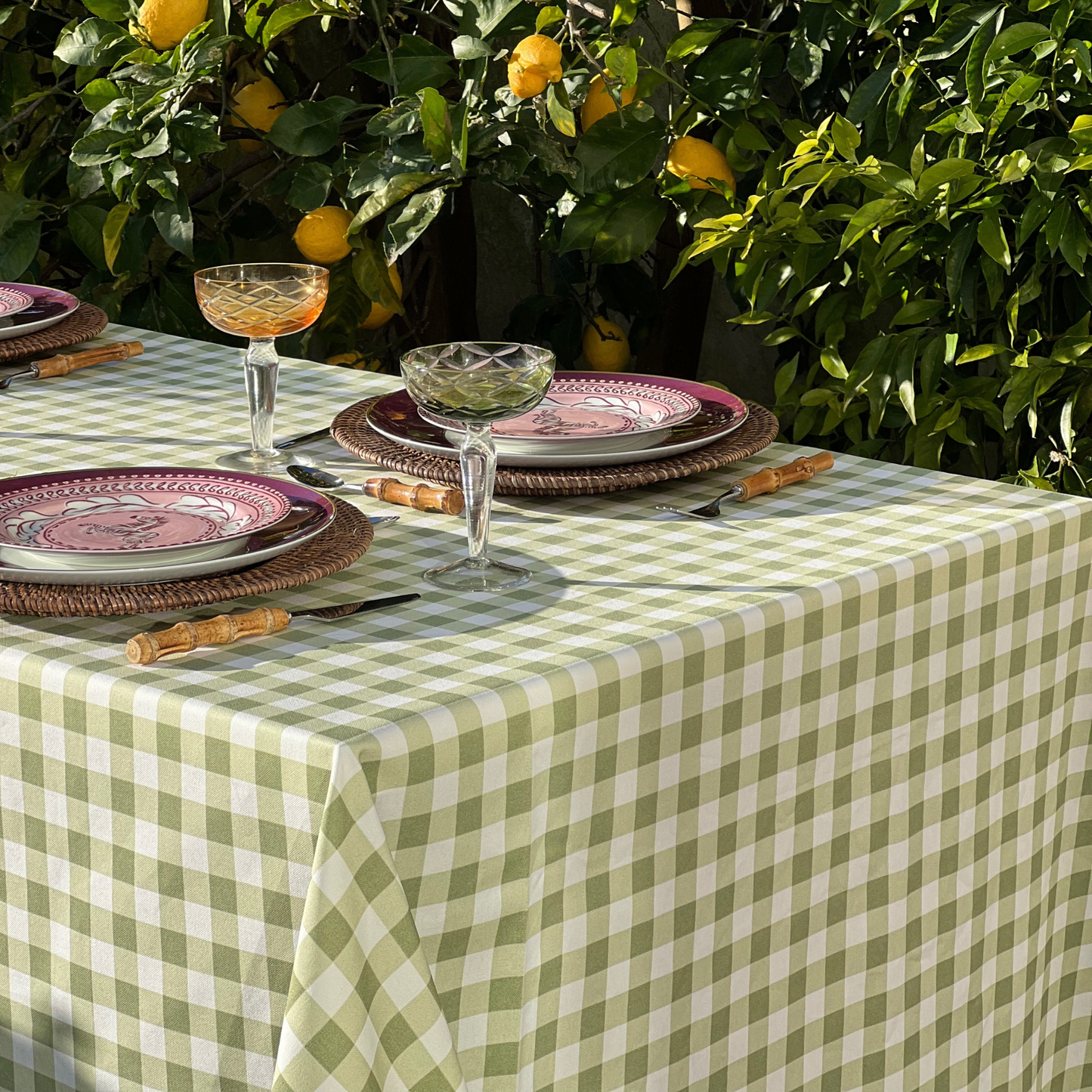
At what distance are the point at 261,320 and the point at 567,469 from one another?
0.98 ft

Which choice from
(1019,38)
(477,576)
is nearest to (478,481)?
(477,576)

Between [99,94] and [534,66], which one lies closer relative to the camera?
[534,66]

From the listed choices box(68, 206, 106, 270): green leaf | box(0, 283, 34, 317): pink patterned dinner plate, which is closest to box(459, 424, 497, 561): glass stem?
box(0, 283, 34, 317): pink patterned dinner plate

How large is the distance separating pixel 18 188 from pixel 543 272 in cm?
102

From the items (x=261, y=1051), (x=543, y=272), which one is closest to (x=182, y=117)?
(x=543, y=272)

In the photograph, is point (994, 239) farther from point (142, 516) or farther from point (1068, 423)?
point (142, 516)

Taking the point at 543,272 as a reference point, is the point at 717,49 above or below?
above

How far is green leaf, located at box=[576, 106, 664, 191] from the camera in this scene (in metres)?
2.23

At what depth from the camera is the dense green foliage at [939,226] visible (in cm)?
189

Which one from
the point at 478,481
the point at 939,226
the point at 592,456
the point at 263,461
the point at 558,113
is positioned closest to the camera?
the point at 478,481

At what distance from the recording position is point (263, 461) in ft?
4.53

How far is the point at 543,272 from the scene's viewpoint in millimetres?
3229

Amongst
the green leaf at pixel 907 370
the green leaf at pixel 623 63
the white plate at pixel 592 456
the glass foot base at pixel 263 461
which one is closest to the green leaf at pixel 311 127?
the green leaf at pixel 623 63

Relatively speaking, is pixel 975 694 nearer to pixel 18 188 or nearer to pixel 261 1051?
pixel 261 1051
